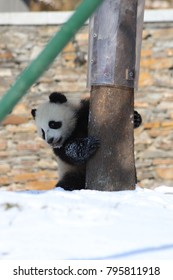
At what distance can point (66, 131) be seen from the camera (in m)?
4.86

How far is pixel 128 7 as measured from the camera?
12.9 ft

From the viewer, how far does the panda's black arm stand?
405cm

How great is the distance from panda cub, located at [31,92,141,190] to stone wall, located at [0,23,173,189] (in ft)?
8.72

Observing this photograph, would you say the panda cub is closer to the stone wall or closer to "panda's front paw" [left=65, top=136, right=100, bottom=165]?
"panda's front paw" [left=65, top=136, right=100, bottom=165]

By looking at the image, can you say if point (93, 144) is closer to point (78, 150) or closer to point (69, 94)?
point (78, 150)

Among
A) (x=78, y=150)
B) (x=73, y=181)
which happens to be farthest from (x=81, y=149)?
(x=73, y=181)

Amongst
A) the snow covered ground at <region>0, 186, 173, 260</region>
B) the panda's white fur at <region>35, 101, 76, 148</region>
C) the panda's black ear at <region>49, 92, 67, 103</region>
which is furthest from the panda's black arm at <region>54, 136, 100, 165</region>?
the snow covered ground at <region>0, 186, 173, 260</region>

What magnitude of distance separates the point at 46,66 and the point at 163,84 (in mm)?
5304

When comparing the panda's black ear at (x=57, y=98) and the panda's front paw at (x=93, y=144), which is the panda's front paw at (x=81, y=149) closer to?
the panda's front paw at (x=93, y=144)

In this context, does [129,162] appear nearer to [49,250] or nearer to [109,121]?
[109,121]

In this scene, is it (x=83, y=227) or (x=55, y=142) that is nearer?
(x=83, y=227)

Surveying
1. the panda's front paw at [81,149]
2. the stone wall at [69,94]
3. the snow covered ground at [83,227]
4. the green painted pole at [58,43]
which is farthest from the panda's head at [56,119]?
the stone wall at [69,94]

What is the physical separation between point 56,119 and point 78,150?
70 cm

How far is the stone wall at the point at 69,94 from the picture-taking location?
7.75 m
